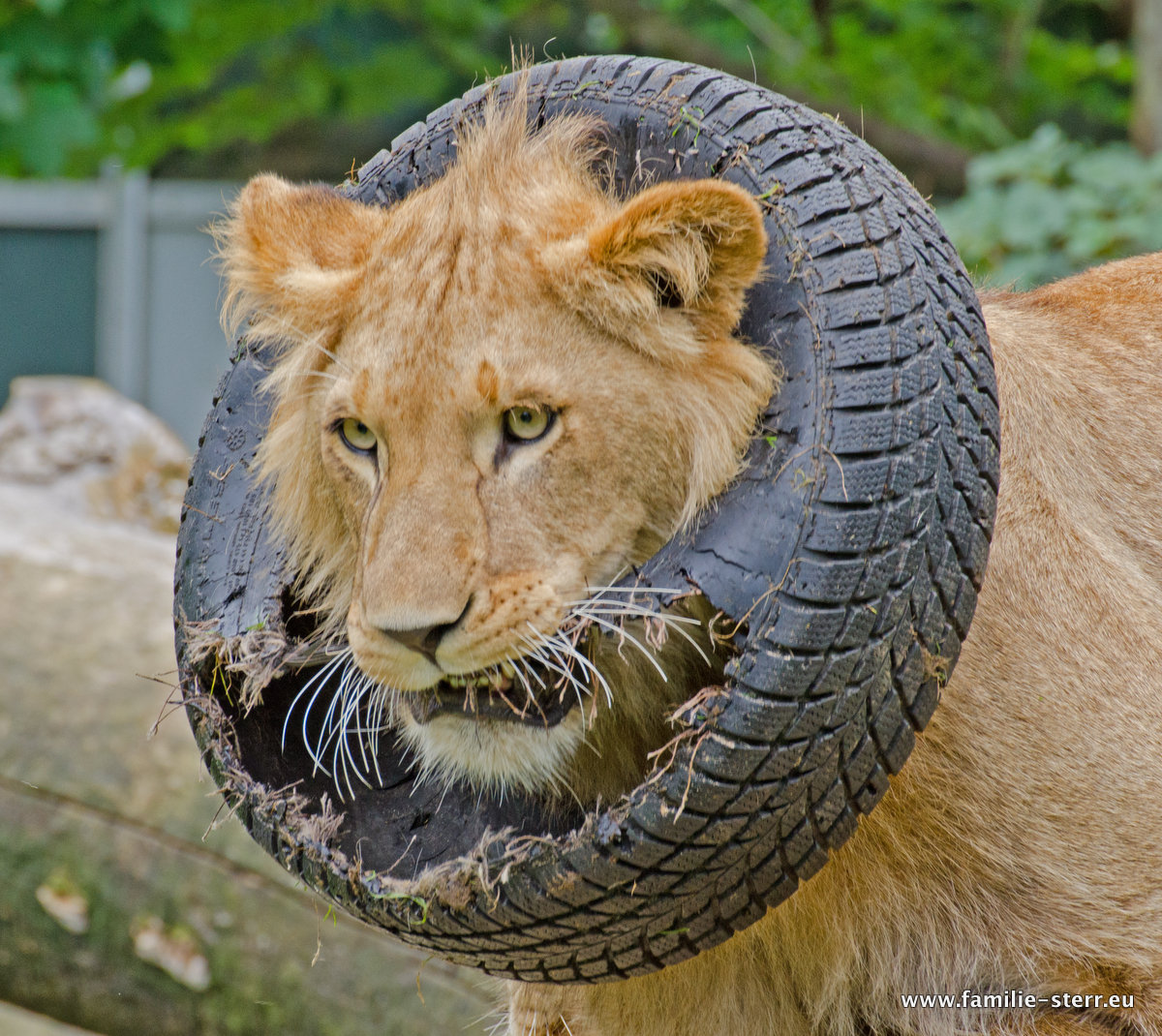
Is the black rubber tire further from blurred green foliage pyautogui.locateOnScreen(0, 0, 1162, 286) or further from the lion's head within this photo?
blurred green foliage pyautogui.locateOnScreen(0, 0, 1162, 286)

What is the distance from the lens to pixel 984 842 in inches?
97.1

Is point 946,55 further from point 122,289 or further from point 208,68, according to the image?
point 122,289

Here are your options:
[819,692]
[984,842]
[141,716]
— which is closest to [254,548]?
[819,692]

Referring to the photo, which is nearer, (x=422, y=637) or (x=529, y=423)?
(x=422, y=637)

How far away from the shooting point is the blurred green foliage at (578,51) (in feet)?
35.5

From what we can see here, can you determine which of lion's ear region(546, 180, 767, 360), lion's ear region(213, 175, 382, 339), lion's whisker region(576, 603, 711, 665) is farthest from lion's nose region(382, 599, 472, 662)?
lion's ear region(213, 175, 382, 339)

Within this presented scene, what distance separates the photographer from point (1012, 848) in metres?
2.46

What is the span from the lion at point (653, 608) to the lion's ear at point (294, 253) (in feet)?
0.05

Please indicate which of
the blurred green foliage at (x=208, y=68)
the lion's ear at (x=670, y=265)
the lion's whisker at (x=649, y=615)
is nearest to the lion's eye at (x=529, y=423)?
the lion's ear at (x=670, y=265)

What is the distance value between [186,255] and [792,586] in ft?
37.9

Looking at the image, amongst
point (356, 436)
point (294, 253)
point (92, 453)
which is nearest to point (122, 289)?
point (92, 453)

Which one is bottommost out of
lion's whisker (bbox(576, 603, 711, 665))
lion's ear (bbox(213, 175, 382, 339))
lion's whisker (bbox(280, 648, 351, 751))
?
lion's whisker (bbox(280, 648, 351, 751))

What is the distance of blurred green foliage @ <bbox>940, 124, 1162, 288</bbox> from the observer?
7.84m

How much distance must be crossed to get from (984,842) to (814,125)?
1.31 metres
